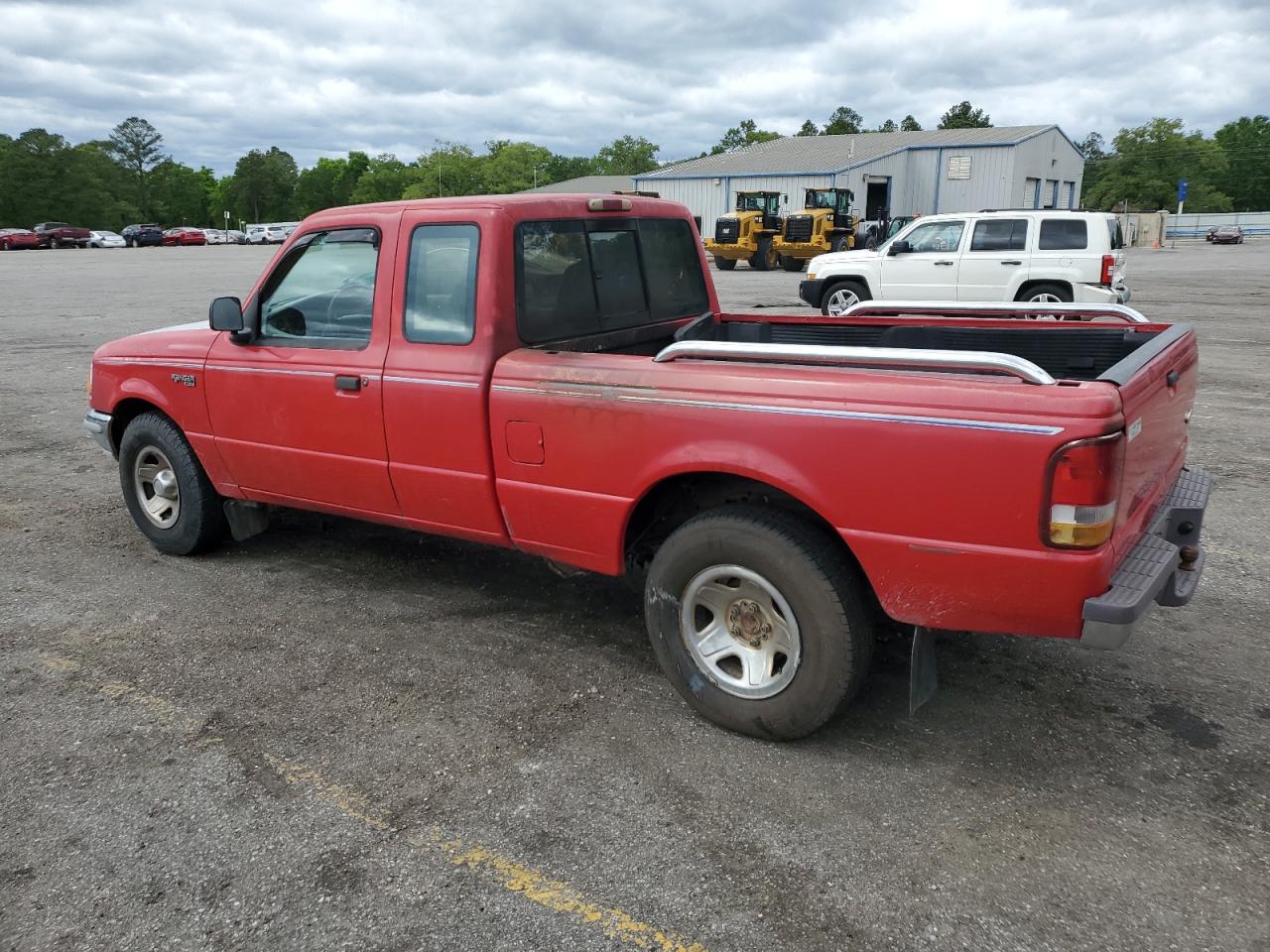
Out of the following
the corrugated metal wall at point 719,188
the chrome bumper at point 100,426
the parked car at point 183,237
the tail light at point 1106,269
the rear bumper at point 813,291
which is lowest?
the chrome bumper at point 100,426

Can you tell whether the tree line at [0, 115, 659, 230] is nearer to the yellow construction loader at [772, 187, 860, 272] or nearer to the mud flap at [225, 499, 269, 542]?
the yellow construction loader at [772, 187, 860, 272]

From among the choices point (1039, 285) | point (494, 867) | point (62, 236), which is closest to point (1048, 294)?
point (1039, 285)

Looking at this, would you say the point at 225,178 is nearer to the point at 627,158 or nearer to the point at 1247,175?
the point at 627,158

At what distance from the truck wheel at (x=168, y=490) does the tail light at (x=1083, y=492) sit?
4.30m

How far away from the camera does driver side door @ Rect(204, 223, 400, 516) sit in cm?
423

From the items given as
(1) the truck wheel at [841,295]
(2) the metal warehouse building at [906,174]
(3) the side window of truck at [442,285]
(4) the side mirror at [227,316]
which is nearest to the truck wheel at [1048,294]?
(1) the truck wheel at [841,295]

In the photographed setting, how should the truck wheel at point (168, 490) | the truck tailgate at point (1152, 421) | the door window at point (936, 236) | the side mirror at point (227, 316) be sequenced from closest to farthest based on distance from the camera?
the truck tailgate at point (1152, 421)
the side mirror at point (227, 316)
the truck wheel at point (168, 490)
the door window at point (936, 236)

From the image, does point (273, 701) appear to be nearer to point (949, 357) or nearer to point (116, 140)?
point (949, 357)

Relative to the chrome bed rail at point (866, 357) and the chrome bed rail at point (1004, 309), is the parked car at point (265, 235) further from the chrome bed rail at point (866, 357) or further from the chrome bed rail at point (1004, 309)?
the chrome bed rail at point (866, 357)

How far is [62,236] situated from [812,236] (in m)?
48.4

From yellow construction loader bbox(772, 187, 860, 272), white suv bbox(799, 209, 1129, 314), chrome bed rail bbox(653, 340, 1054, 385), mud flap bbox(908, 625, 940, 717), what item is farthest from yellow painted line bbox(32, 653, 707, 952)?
yellow construction loader bbox(772, 187, 860, 272)

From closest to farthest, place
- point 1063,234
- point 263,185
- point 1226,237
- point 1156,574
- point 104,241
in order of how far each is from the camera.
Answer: point 1156,574 → point 1063,234 → point 1226,237 → point 104,241 → point 263,185

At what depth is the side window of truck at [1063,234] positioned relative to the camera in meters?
13.3

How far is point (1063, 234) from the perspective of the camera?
13.4 m
